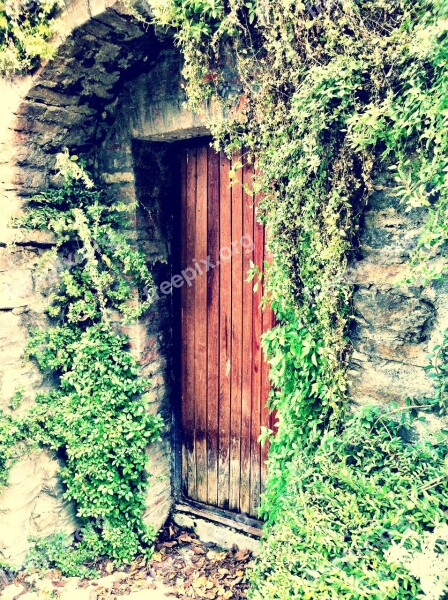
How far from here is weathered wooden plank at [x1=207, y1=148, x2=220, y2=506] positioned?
3.04m

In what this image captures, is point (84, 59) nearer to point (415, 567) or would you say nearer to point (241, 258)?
point (241, 258)

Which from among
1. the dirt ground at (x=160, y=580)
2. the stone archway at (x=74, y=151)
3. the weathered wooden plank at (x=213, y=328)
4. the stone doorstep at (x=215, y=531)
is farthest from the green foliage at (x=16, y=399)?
the stone doorstep at (x=215, y=531)

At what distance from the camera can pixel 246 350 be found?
307 centimetres

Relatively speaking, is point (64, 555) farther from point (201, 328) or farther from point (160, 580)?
point (201, 328)

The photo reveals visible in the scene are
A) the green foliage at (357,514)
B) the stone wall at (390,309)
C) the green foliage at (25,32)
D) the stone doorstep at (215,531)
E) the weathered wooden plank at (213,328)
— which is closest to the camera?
the green foliage at (357,514)

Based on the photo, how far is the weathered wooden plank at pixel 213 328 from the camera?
304cm

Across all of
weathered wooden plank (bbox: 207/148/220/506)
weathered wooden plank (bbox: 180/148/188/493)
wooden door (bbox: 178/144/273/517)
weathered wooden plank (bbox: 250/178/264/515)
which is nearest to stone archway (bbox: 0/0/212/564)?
weathered wooden plank (bbox: 180/148/188/493)

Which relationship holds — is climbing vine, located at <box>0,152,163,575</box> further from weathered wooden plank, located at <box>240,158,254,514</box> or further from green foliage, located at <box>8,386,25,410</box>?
weathered wooden plank, located at <box>240,158,254,514</box>

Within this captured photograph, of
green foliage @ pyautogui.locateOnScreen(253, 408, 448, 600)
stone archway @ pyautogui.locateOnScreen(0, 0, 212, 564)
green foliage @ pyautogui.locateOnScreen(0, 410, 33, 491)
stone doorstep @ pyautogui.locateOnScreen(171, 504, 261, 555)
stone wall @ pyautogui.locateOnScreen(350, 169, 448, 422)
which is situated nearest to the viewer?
green foliage @ pyautogui.locateOnScreen(253, 408, 448, 600)

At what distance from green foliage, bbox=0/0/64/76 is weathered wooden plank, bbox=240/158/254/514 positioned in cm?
131

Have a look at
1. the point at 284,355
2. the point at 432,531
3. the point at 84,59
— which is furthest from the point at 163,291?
the point at 432,531

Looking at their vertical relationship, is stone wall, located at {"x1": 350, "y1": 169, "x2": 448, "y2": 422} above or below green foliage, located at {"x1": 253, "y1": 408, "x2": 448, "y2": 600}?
above

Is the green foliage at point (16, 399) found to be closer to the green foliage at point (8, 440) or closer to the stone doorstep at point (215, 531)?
the green foliage at point (8, 440)

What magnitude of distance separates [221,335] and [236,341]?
128 millimetres
